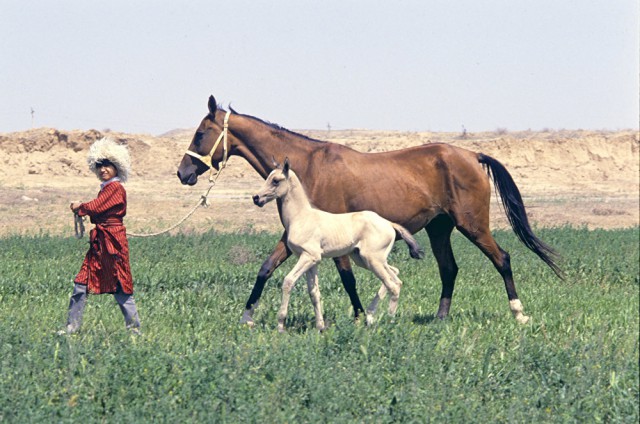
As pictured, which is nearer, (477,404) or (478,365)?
(477,404)

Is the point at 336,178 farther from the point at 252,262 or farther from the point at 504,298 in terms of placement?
the point at 252,262

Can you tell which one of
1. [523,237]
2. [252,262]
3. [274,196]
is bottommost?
[252,262]

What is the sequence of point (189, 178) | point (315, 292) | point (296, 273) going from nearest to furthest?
point (296, 273), point (315, 292), point (189, 178)

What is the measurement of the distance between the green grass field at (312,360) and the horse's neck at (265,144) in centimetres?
173

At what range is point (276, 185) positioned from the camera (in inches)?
412

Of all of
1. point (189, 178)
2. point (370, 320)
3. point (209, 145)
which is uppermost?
point (209, 145)

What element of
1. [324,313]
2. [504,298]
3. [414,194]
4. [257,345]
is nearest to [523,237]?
[504,298]

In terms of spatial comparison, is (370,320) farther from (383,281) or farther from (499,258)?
(499,258)

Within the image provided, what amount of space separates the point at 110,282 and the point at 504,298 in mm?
5826

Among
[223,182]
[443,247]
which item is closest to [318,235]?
[443,247]

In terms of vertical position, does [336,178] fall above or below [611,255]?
above

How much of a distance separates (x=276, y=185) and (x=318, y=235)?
2.26 feet

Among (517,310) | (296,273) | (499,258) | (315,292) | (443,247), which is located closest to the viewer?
(296,273)

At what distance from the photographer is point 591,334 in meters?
10.7
